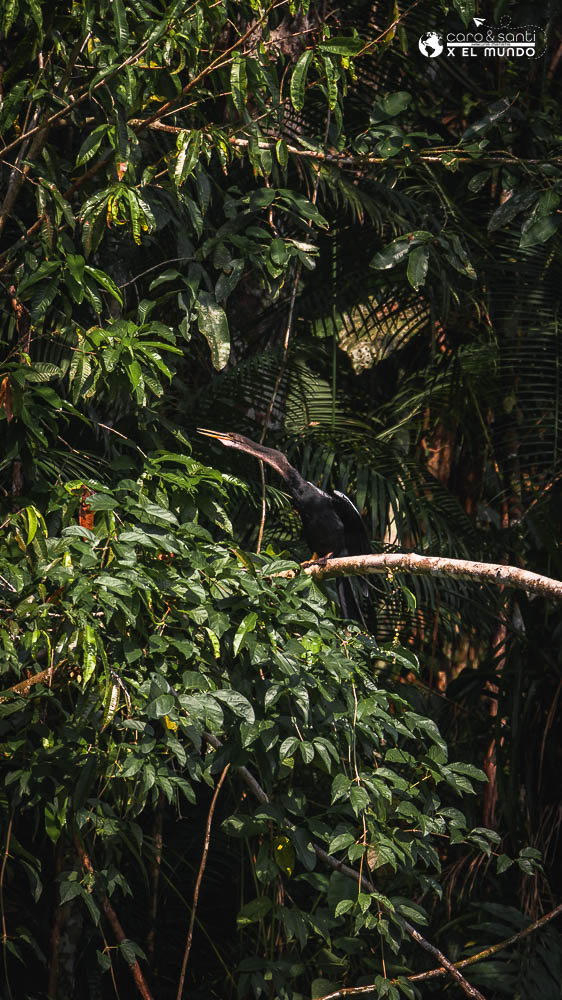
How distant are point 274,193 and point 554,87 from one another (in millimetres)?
2904

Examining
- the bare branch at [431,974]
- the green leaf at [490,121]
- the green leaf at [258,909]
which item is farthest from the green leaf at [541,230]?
the bare branch at [431,974]

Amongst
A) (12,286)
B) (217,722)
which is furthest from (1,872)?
(12,286)

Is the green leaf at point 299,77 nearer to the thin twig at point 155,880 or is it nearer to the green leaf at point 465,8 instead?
the green leaf at point 465,8

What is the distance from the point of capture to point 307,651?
81.4 inches

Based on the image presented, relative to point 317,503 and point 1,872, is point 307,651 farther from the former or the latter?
point 317,503

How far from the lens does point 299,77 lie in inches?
87.4

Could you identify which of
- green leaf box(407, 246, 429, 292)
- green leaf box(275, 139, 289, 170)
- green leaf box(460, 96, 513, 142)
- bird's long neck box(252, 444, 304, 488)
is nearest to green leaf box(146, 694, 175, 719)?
green leaf box(407, 246, 429, 292)

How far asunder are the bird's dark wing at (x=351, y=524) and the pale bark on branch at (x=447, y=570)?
818 millimetres

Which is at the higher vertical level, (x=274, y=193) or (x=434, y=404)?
(x=274, y=193)

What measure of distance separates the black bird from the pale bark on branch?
2.15 feet

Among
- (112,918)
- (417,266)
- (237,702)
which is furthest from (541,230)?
(112,918)

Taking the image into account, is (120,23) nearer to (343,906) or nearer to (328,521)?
(328,521)

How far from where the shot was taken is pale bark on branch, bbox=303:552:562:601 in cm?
221

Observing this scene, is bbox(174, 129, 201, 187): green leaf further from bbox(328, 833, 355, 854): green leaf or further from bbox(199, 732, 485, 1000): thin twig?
bbox(328, 833, 355, 854): green leaf
